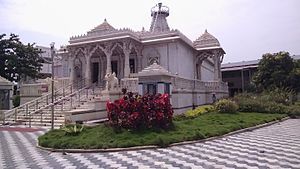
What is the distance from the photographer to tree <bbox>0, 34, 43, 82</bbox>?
98.1 ft

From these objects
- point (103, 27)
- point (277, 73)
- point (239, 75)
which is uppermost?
point (103, 27)

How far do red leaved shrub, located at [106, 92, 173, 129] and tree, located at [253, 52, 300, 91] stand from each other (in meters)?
22.7

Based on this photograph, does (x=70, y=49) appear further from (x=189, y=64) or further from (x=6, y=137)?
(x=6, y=137)

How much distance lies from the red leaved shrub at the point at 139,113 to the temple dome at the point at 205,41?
658 inches

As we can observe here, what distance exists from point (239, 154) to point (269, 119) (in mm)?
8765

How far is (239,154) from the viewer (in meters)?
8.29

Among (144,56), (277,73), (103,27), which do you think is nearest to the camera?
(144,56)

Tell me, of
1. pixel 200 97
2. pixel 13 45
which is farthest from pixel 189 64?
pixel 13 45

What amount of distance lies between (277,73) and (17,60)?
1044 inches

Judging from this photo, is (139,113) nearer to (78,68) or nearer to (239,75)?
(78,68)

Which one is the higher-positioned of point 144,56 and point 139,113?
point 144,56

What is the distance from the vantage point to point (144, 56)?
2441 centimetres

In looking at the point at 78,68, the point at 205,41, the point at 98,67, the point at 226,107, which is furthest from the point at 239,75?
the point at 226,107

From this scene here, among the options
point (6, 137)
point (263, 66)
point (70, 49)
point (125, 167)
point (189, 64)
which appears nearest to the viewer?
point (125, 167)
